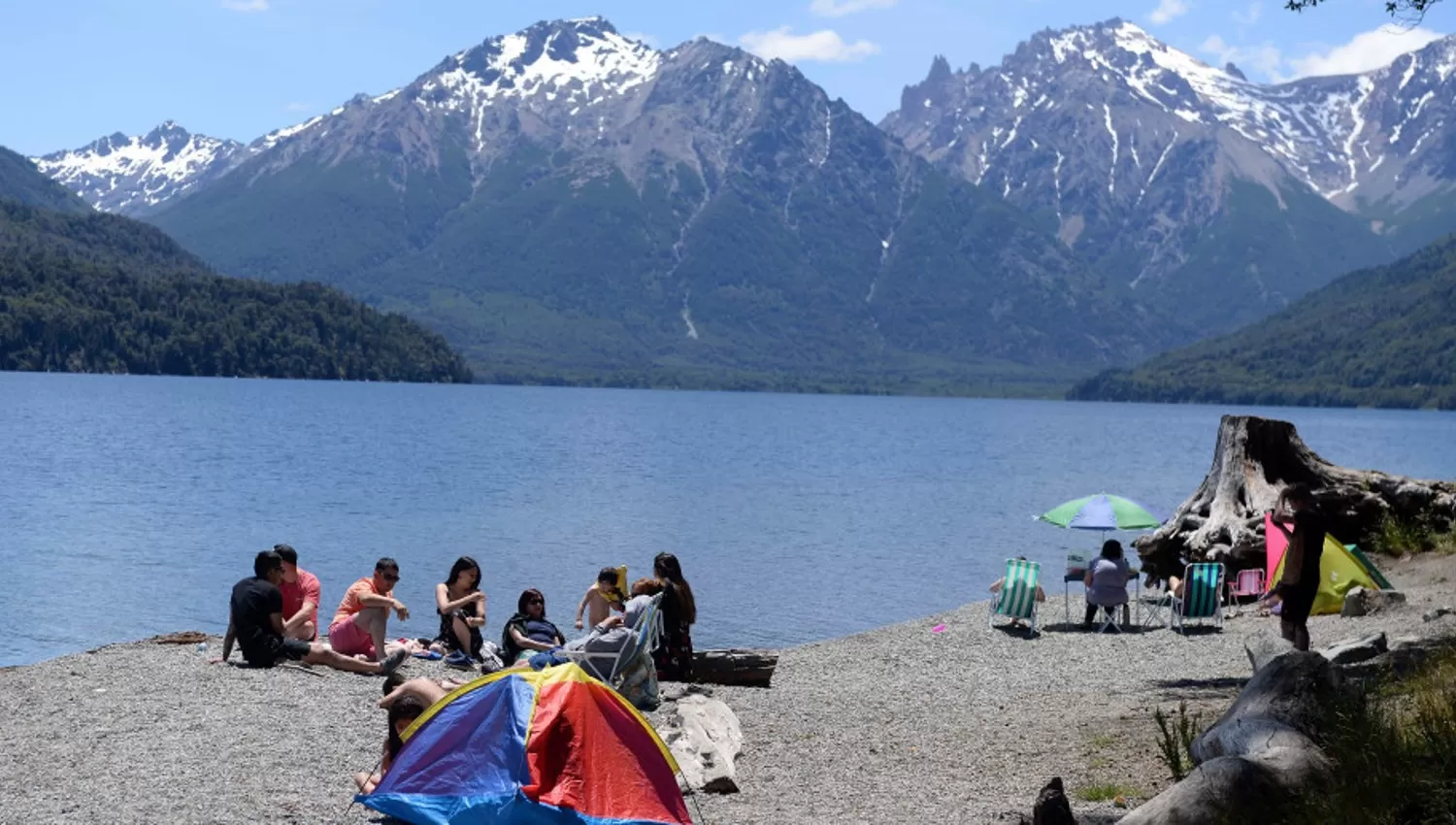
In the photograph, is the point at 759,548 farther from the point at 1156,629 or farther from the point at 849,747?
the point at 849,747

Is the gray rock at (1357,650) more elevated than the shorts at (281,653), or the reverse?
the gray rock at (1357,650)

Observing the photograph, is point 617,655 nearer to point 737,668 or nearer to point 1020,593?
point 737,668

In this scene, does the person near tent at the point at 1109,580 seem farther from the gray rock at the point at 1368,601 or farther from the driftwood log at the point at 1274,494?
the gray rock at the point at 1368,601

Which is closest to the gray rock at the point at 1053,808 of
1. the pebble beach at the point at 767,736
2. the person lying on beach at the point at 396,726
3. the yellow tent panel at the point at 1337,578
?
the pebble beach at the point at 767,736

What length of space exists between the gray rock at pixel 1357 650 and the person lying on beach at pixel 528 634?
26.5 ft

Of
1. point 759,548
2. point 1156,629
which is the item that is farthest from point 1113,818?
point 759,548

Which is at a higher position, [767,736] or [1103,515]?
[1103,515]

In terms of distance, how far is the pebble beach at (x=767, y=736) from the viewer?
12.0 m

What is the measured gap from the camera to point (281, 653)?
→ 57.9 ft

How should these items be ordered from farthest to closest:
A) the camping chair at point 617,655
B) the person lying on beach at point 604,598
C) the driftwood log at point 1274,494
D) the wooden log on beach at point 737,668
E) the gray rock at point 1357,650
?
the driftwood log at point 1274,494
the person lying on beach at point 604,598
the wooden log on beach at point 737,668
the camping chair at point 617,655
the gray rock at point 1357,650

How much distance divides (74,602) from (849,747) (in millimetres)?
21294

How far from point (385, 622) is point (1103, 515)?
14286mm

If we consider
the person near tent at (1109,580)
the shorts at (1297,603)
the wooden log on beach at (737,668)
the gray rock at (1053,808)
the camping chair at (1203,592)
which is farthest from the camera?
the person near tent at (1109,580)

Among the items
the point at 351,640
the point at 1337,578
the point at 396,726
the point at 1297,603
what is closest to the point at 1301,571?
the point at 1297,603
